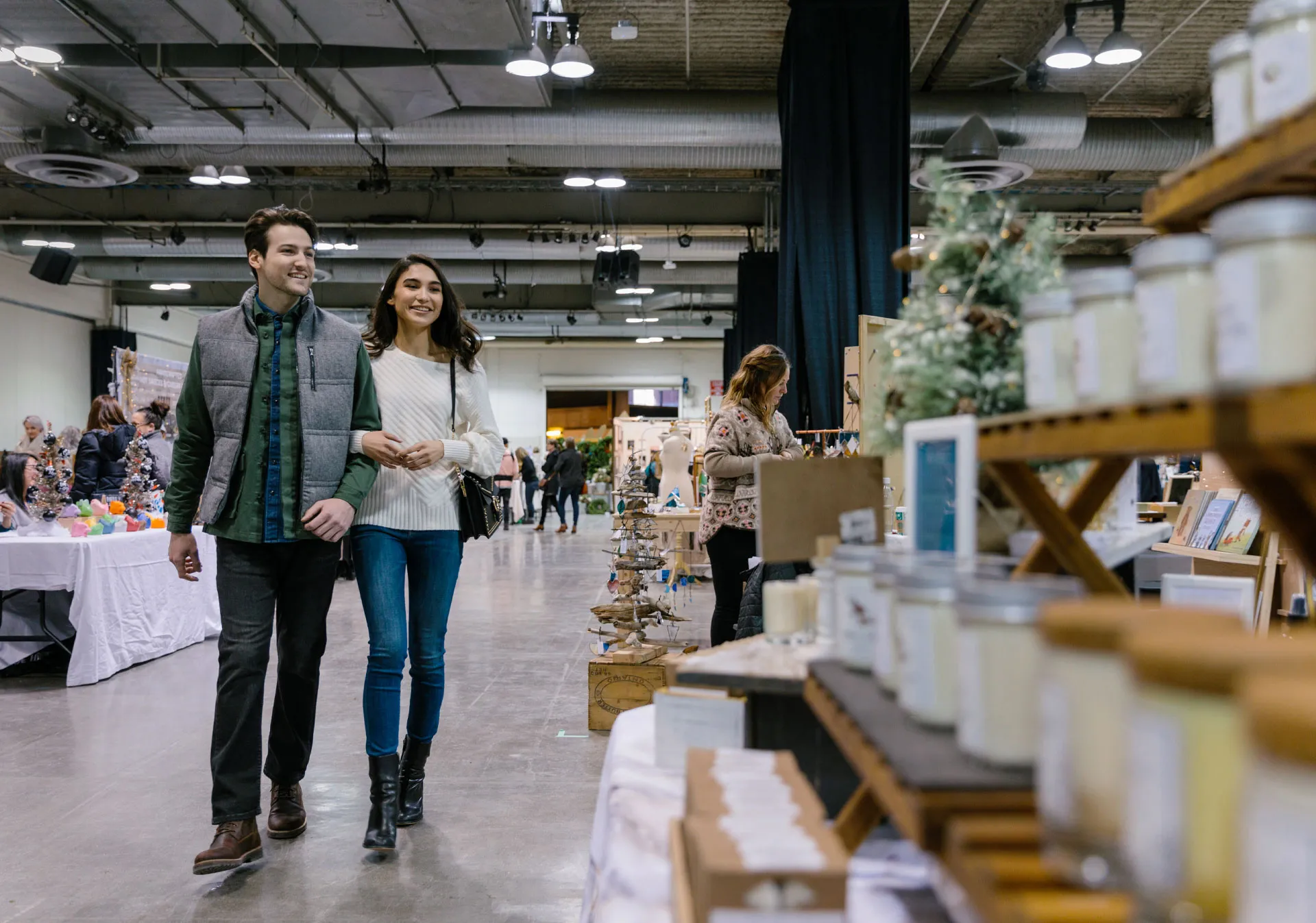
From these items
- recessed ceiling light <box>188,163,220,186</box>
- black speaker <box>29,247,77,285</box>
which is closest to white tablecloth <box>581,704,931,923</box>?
recessed ceiling light <box>188,163,220,186</box>

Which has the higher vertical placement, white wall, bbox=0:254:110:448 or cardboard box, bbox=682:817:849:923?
white wall, bbox=0:254:110:448

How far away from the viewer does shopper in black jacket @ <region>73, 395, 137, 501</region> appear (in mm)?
6309

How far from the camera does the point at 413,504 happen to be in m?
2.61

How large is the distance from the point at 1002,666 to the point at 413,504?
210cm

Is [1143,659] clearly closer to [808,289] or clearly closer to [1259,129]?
[1259,129]

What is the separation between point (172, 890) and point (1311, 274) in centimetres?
257

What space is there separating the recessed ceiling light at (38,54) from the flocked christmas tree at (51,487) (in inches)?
97.6

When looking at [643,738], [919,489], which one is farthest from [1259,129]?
[643,738]

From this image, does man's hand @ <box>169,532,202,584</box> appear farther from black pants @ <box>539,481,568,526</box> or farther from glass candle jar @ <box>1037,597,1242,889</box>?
black pants @ <box>539,481,568,526</box>

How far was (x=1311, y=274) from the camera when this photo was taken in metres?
0.62

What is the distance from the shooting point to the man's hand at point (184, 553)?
2551 millimetres

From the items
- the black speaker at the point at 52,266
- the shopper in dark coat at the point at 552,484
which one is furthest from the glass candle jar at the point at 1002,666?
the shopper in dark coat at the point at 552,484

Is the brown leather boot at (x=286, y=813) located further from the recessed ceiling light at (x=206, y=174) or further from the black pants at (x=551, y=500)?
the black pants at (x=551, y=500)

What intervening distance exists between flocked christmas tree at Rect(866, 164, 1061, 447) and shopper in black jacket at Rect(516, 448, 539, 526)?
52.6ft
